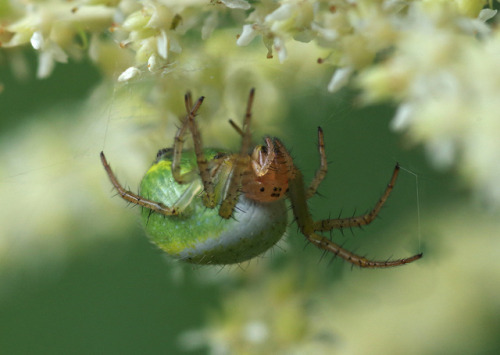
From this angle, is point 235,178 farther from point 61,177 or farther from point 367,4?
point 61,177

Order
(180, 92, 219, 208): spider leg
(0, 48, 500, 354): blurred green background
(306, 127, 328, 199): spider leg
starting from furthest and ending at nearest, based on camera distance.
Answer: (0, 48, 500, 354): blurred green background, (306, 127, 328, 199): spider leg, (180, 92, 219, 208): spider leg

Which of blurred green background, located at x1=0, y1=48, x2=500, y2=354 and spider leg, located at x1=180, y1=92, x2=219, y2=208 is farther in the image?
blurred green background, located at x1=0, y1=48, x2=500, y2=354

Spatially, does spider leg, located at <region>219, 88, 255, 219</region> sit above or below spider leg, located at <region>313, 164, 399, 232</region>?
above

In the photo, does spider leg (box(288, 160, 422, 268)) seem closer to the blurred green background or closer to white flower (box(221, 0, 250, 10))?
the blurred green background

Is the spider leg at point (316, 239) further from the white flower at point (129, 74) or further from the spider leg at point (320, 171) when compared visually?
the white flower at point (129, 74)

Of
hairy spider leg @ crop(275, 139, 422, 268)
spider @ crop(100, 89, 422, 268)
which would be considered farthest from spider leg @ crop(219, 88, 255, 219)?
hairy spider leg @ crop(275, 139, 422, 268)

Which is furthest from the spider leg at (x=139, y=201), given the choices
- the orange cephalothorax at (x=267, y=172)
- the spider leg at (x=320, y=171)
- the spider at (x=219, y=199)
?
the spider leg at (x=320, y=171)

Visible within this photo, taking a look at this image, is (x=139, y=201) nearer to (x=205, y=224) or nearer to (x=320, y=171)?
(x=205, y=224)

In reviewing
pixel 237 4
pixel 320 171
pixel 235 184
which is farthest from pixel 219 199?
pixel 237 4
